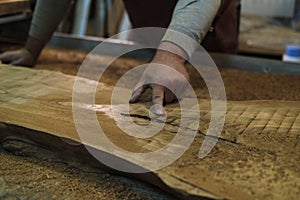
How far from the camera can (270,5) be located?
3.63 meters

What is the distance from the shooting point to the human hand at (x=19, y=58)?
1550mm

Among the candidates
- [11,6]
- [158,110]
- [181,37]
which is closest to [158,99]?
[158,110]

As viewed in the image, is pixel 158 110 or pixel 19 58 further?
pixel 19 58

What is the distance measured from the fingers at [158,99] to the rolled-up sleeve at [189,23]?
131 mm

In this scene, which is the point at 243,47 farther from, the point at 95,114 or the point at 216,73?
the point at 95,114

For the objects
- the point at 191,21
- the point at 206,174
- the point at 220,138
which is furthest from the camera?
the point at 191,21

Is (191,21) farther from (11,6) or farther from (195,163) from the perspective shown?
(11,6)

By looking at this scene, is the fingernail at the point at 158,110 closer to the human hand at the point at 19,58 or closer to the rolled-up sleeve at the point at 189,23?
the rolled-up sleeve at the point at 189,23

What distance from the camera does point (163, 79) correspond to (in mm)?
1041

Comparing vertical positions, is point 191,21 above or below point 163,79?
above

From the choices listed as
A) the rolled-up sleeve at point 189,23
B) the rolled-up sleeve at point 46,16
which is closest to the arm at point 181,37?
the rolled-up sleeve at point 189,23

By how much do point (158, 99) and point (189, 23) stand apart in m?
0.22

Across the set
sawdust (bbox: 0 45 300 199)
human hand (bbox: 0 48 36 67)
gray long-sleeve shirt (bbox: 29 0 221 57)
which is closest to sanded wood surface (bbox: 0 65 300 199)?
sawdust (bbox: 0 45 300 199)

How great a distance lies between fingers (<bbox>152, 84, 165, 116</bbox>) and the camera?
99 cm
